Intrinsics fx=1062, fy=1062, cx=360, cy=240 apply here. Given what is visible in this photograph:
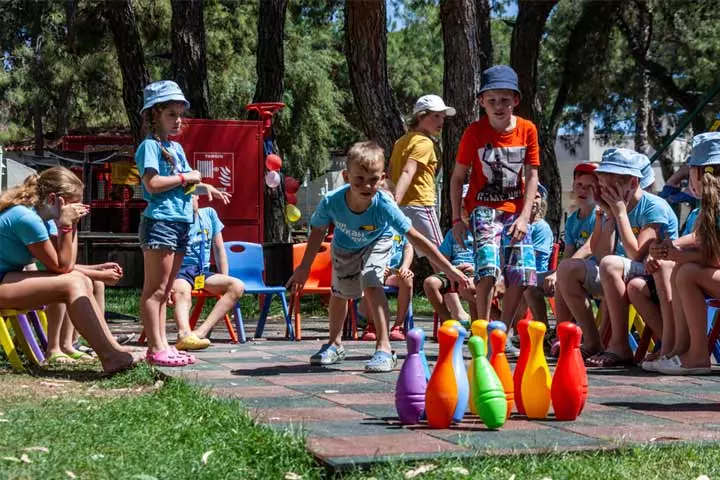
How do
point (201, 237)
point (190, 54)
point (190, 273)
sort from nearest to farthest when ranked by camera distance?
point (190, 273) < point (201, 237) < point (190, 54)

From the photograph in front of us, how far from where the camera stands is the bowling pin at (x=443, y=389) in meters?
4.30

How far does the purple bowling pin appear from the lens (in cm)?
442

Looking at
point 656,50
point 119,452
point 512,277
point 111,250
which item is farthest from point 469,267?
point 656,50

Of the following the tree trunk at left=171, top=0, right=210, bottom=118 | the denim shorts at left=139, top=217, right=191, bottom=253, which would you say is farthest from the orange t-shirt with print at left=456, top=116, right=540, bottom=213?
the tree trunk at left=171, top=0, right=210, bottom=118

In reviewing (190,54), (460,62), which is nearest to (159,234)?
(460,62)

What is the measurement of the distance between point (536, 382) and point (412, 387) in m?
0.58

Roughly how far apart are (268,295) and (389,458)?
6.20 m

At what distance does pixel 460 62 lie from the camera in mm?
12625

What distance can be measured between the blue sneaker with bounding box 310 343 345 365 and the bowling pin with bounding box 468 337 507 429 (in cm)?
251

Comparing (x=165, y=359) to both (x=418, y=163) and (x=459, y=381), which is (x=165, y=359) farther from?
(x=418, y=163)

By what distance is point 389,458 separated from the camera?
3631 mm

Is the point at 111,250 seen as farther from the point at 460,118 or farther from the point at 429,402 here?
the point at 429,402

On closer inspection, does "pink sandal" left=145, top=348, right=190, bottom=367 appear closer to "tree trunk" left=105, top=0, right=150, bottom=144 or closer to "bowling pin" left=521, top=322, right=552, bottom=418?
"bowling pin" left=521, top=322, right=552, bottom=418

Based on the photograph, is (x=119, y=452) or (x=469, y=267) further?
(x=469, y=267)
